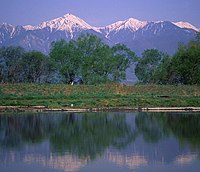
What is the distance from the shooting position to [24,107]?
45281 mm

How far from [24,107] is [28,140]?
2062 centimetres

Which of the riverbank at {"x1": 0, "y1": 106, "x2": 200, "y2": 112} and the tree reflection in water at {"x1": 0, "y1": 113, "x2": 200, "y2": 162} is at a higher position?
the riverbank at {"x1": 0, "y1": 106, "x2": 200, "y2": 112}

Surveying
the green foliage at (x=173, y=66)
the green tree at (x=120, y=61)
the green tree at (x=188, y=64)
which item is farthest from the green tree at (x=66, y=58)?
the green tree at (x=188, y=64)

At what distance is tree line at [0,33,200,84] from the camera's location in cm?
8300

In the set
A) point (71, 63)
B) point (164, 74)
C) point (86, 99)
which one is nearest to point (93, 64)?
point (71, 63)

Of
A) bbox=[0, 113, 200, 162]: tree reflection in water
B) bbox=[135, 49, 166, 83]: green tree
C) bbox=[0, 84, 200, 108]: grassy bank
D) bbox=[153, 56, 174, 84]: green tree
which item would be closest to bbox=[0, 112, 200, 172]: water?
bbox=[0, 113, 200, 162]: tree reflection in water

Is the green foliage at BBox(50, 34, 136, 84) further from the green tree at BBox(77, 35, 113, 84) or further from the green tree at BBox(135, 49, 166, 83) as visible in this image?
the green tree at BBox(135, 49, 166, 83)

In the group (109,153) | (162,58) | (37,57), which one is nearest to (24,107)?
(109,153)

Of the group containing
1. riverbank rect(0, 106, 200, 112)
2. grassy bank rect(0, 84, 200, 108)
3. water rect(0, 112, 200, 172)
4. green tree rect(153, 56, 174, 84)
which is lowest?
water rect(0, 112, 200, 172)

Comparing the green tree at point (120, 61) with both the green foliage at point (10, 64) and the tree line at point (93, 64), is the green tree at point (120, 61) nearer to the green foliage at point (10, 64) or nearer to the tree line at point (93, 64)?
the tree line at point (93, 64)

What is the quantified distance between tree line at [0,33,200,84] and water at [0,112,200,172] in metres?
46.9

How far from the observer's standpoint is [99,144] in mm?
23312

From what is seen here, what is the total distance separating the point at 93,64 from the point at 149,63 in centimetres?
1948

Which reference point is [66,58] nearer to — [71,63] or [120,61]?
[71,63]
